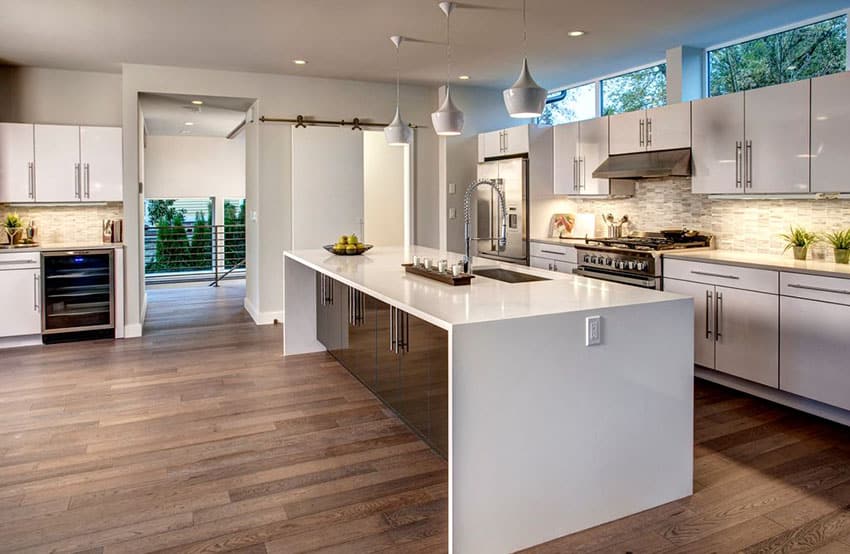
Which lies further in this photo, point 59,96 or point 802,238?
point 59,96

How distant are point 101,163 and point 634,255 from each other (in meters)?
5.14

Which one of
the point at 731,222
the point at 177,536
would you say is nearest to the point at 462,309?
the point at 177,536

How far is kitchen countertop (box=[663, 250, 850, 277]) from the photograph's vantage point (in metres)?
3.62

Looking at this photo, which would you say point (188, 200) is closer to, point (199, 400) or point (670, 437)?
point (199, 400)

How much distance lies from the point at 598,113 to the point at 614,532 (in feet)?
17.3

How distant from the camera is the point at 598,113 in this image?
6.77m

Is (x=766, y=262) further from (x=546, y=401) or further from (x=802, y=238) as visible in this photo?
(x=546, y=401)

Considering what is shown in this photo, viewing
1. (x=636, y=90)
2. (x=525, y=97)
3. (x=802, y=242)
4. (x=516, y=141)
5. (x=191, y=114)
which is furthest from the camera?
(x=191, y=114)

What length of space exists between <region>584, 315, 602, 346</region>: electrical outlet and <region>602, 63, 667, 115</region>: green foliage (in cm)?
403

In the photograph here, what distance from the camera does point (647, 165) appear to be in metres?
5.00

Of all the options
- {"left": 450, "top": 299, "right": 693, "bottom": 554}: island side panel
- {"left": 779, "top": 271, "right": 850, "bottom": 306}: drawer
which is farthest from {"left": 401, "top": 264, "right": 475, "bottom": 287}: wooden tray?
{"left": 779, "top": 271, "right": 850, "bottom": 306}: drawer

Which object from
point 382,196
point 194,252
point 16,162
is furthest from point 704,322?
point 194,252

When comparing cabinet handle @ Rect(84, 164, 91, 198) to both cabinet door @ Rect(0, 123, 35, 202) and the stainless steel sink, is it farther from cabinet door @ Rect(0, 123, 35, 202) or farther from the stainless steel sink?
the stainless steel sink

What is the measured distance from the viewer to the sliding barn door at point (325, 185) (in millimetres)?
6734
